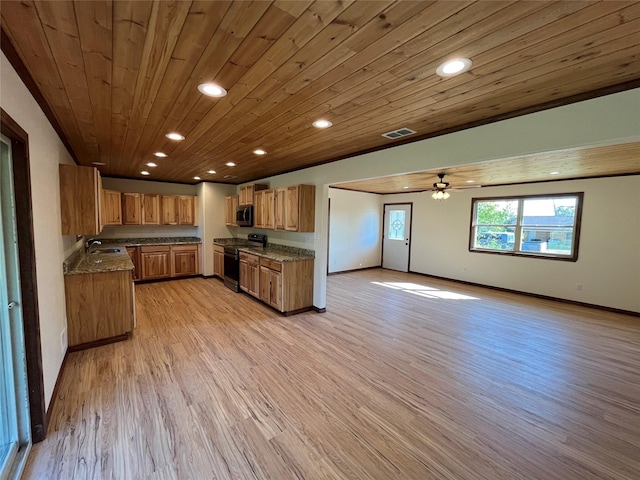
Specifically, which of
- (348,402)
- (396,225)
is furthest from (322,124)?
(396,225)

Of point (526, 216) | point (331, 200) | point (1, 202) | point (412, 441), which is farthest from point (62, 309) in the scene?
point (526, 216)

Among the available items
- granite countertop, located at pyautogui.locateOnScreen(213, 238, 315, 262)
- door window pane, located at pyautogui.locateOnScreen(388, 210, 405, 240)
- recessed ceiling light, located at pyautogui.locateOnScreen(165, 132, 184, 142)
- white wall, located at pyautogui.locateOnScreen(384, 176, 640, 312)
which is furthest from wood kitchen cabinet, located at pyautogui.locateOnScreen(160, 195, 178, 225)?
white wall, located at pyautogui.locateOnScreen(384, 176, 640, 312)

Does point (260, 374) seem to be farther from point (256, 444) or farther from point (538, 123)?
point (538, 123)

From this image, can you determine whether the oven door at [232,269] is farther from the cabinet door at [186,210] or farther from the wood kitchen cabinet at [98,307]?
the wood kitchen cabinet at [98,307]

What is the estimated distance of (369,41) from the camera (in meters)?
1.39

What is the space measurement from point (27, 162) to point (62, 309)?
1.79 metres

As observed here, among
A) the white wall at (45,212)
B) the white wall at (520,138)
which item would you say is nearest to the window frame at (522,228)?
the white wall at (520,138)

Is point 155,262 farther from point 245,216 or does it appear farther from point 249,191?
point 249,191

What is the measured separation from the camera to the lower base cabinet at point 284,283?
173 inches

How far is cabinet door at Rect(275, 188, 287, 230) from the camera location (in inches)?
190

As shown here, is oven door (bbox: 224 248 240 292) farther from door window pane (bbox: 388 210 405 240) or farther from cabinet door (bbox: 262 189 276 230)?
door window pane (bbox: 388 210 405 240)

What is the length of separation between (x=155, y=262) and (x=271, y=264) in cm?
352

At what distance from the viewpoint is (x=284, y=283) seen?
172 inches

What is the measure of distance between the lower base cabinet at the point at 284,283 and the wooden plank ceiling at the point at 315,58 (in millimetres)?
2369
